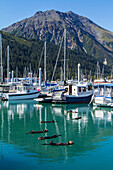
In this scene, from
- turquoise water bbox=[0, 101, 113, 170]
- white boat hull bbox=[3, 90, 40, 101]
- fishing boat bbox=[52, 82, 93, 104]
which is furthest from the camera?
white boat hull bbox=[3, 90, 40, 101]

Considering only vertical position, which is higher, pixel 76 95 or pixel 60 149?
pixel 76 95

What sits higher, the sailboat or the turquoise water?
the sailboat

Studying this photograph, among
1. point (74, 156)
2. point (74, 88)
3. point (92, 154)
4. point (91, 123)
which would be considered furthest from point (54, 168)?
point (74, 88)

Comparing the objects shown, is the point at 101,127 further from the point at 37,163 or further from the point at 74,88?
the point at 74,88

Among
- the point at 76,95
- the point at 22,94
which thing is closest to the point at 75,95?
the point at 76,95

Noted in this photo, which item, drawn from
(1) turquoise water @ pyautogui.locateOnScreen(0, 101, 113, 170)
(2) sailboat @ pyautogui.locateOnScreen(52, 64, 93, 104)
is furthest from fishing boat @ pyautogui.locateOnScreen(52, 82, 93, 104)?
(1) turquoise water @ pyautogui.locateOnScreen(0, 101, 113, 170)

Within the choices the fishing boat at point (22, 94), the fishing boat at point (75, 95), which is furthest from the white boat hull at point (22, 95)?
the fishing boat at point (75, 95)

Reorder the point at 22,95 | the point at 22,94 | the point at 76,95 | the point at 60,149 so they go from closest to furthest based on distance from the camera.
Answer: the point at 60,149
the point at 76,95
the point at 22,94
the point at 22,95

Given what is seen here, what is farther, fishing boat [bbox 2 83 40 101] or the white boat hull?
fishing boat [bbox 2 83 40 101]

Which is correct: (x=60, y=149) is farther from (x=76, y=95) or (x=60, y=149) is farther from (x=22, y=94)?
(x=22, y=94)

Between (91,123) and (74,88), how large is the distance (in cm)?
2766

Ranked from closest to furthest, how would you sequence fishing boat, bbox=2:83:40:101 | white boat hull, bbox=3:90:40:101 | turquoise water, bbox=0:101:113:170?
turquoise water, bbox=0:101:113:170 < white boat hull, bbox=3:90:40:101 < fishing boat, bbox=2:83:40:101

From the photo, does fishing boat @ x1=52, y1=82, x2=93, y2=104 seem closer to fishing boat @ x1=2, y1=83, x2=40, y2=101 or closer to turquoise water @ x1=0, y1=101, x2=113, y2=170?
fishing boat @ x1=2, y1=83, x2=40, y2=101

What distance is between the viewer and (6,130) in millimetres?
32781
